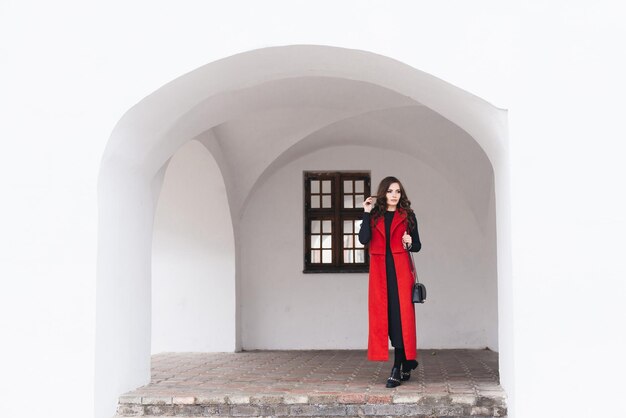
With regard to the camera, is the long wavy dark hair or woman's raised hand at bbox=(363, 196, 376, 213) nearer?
woman's raised hand at bbox=(363, 196, 376, 213)

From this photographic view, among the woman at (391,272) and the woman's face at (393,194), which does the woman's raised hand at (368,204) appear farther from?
the woman's face at (393,194)

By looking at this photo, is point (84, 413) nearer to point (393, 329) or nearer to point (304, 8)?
point (393, 329)

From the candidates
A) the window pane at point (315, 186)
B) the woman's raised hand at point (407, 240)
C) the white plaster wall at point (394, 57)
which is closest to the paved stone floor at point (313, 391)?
the white plaster wall at point (394, 57)

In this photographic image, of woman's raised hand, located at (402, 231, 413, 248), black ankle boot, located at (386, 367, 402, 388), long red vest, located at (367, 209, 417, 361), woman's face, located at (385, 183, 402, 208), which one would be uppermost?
woman's face, located at (385, 183, 402, 208)

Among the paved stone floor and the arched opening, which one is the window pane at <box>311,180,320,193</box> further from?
the paved stone floor

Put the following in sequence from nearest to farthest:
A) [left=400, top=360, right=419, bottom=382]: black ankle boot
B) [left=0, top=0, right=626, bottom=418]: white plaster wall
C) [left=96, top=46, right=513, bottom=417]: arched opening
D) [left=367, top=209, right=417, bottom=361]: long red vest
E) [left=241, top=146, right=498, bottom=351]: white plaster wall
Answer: [left=0, top=0, right=626, bottom=418]: white plaster wall → [left=96, top=46, right=513, bottom=417]: arched opening → [left=367, top=209, right=417, bottom=361]: long red vest → [left=400, top=360, right=419, bottom=382]: black ankle boot → [left=241, top=146, right=498, bottom=351]: white plaster wall

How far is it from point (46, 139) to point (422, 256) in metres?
6.93

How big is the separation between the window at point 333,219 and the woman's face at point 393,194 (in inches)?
215

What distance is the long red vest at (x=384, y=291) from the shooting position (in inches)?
275

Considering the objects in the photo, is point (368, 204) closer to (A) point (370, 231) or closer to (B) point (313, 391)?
(A) point (370, 231)

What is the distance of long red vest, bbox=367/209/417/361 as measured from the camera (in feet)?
23.0

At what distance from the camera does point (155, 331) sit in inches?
461

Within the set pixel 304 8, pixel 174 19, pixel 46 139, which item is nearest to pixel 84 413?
pixel 46 139

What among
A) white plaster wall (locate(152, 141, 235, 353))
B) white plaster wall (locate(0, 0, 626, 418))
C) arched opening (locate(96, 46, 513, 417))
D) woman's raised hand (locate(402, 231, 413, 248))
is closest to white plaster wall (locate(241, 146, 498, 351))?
white plaster wall (locate(152, 141, 235, 353))
